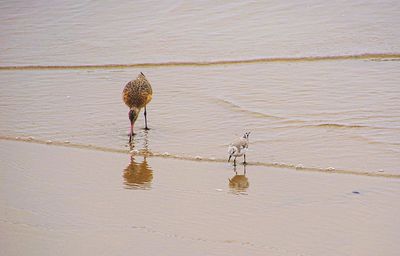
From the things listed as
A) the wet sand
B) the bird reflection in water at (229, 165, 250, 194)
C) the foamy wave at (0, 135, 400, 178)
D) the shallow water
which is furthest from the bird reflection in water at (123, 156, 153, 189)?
the bird reflection in water at (229, 165, 250, 194)

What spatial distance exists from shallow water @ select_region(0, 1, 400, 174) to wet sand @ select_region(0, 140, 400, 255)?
0.74 m

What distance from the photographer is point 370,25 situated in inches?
622

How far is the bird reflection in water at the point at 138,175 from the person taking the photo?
7977 millimetres

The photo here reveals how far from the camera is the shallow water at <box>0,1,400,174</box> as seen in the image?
385 inches

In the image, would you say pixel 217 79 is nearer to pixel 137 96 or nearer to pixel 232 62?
pixel 232 62

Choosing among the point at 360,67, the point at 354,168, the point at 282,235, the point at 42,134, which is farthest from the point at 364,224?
the point at 360,67

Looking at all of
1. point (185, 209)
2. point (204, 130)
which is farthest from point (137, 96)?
point (185, 209)

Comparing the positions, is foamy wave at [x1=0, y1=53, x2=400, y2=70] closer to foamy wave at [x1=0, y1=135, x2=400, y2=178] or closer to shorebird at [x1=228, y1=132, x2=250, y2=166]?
foamy wave at [x1=0, y1=135, x2=400, y2=178]

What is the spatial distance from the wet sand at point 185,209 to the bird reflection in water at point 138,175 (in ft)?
0.04

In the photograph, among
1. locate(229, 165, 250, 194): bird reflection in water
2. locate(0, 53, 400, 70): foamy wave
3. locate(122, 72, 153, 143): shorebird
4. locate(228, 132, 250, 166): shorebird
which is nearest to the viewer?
locate(229, 165, 250, 194): bird reflection in water

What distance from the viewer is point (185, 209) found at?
7078mm

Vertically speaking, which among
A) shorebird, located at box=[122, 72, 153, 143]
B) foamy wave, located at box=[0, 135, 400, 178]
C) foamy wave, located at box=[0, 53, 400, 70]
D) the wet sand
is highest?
foamy wave, located at box=[0, 53, 400, 70]

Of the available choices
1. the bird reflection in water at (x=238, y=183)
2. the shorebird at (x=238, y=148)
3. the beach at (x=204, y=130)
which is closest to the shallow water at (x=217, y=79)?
the beach at (x=204, y=130)

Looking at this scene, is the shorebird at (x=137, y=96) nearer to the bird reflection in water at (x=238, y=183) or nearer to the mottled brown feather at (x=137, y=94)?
the mottled brown feather at (x=137, y=94)
